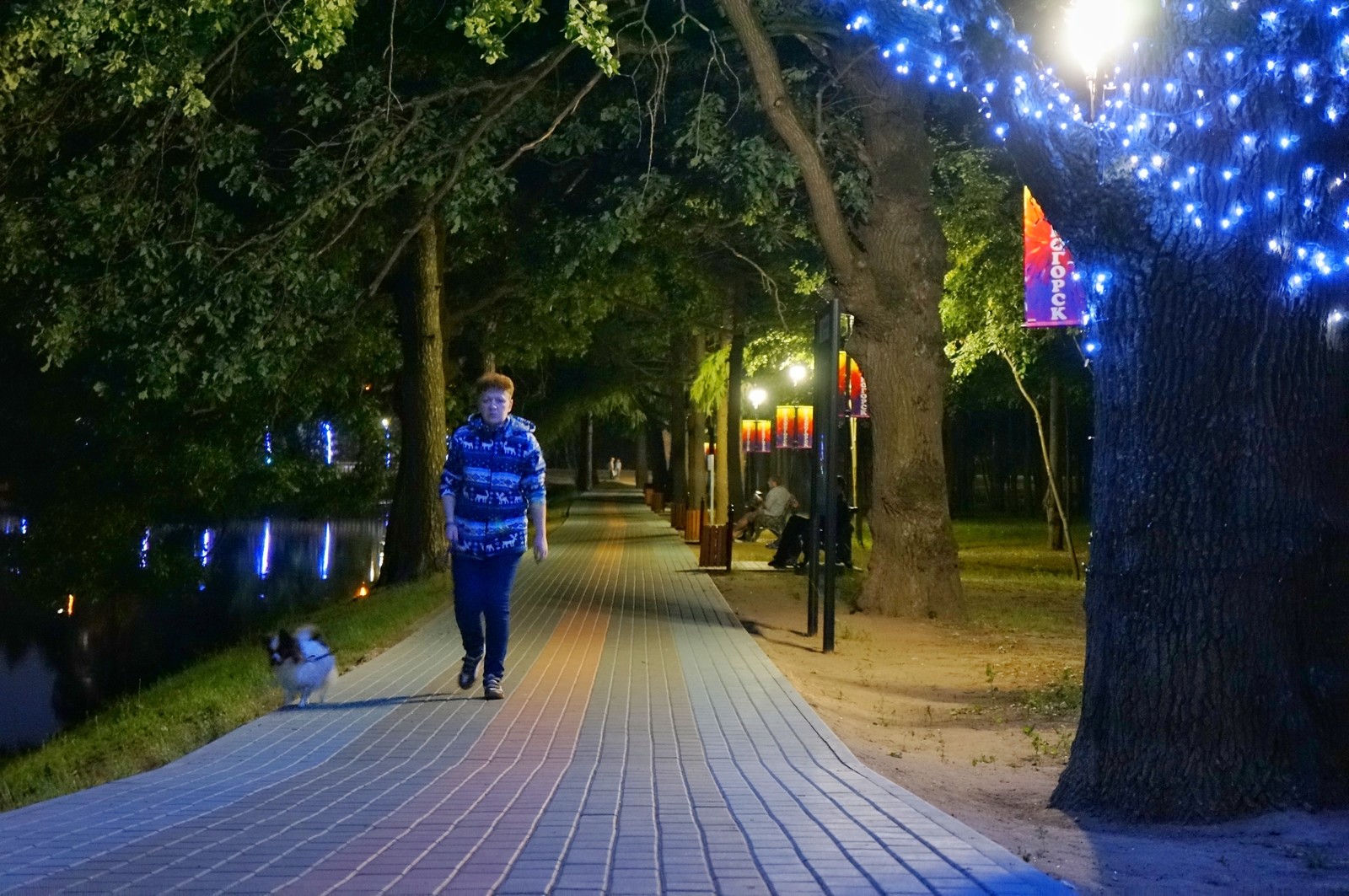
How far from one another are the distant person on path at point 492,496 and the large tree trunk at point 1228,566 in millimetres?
3746

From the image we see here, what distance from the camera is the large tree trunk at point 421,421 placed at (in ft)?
76.1

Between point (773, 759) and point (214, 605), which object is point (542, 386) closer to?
point (214, 605)

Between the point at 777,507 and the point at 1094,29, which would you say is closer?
the point at 1094,29

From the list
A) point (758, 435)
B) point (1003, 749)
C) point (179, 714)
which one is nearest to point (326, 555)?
point (758, 435)

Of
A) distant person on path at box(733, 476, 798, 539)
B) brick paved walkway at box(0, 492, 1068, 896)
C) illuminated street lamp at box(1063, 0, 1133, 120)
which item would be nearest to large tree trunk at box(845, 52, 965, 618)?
brick paved walkway at box(0, 492, 1068, 896)

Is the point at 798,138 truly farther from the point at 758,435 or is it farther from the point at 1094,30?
the point at 758,435

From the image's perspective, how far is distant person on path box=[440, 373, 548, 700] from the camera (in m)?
9.43

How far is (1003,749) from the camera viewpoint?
31.0 ft

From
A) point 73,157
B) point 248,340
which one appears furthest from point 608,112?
point 73,157

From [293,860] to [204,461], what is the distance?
66.6ft

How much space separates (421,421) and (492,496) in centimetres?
1461

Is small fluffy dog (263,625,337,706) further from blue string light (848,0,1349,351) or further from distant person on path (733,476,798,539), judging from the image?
distant person on path (733,476,798,539)

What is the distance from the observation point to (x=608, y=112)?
1784cm

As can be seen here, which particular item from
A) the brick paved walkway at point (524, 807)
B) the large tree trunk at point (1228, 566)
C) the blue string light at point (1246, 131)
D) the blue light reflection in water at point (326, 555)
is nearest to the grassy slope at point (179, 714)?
the brick paved walkway at point (524, 807)
